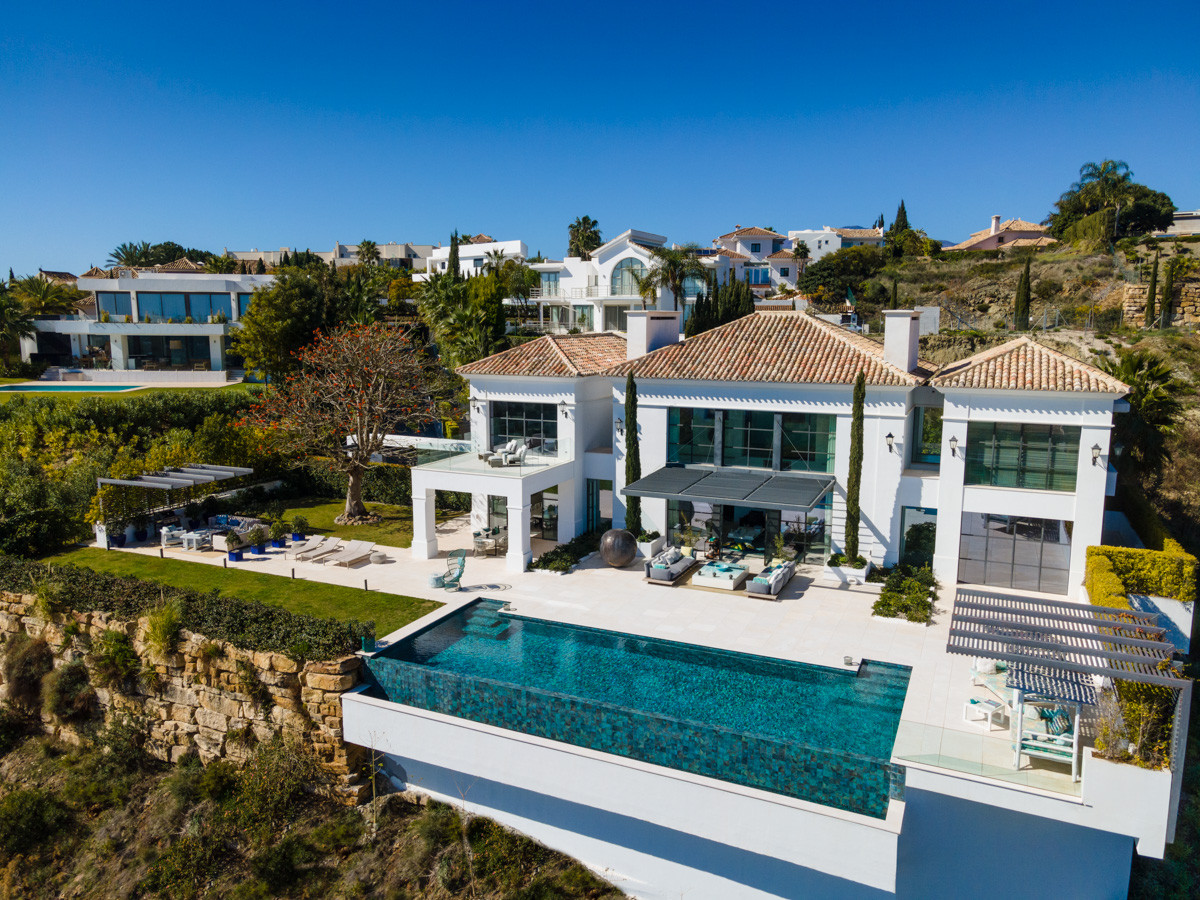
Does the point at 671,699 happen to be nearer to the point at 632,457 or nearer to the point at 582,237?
the point at 632,457

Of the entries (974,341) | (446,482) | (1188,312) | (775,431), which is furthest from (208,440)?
(1188,312)

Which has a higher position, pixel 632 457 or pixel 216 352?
pixel 216 352

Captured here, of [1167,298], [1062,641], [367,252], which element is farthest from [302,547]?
[367,252]

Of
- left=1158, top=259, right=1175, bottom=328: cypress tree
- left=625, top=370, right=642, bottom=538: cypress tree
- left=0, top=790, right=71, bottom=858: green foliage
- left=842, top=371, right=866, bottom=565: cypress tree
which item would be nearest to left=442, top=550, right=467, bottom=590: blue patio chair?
left=625, top=370, right=642, bottom=538: cypress tree

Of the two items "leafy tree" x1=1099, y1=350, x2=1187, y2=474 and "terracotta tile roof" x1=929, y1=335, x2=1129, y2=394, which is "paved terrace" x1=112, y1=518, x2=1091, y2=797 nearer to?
"terracotta tile roof" x1=929, y1=335, x2=1129, y2=394

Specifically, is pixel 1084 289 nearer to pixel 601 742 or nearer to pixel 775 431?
pixel 775 431

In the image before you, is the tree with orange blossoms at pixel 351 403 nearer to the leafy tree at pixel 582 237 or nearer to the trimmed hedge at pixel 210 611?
the trimmed hedge at pixel 210 611
